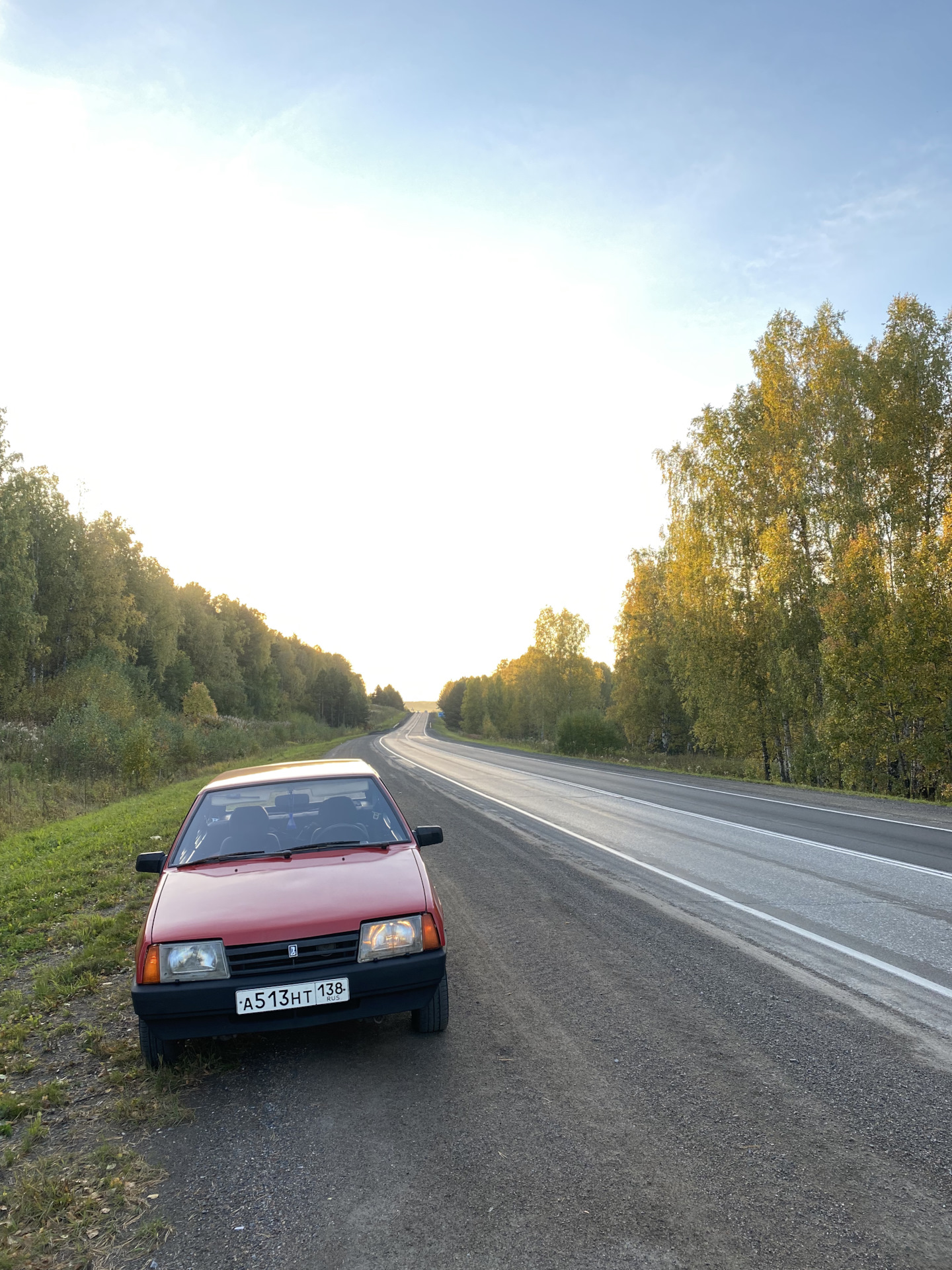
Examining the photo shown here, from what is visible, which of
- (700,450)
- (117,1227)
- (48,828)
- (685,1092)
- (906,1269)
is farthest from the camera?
(700,450)

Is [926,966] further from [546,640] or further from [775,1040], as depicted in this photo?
[546,640]

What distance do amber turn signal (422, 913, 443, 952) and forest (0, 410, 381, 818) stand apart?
17.3m

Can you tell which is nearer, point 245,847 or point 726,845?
point 245,847

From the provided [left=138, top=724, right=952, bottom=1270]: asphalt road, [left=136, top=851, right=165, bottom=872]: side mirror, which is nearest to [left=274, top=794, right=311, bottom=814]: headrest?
[left=136, top=851, right=165, bottom=872]: side mirror

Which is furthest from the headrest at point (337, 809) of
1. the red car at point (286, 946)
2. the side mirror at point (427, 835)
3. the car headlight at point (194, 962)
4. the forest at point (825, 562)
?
the forest at point (825, 562)

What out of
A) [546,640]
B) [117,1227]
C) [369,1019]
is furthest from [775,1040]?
[546,640]

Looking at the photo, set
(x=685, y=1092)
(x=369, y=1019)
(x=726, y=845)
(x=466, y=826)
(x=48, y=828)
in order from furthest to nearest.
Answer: (x=48, y=828), (x=466, y=826), (x=726, y=845), (x=369, y=1019), (x=685, y=1092)

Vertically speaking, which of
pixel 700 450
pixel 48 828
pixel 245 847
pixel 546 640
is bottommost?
pixel 48 828

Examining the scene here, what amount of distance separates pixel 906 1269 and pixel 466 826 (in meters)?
11.1

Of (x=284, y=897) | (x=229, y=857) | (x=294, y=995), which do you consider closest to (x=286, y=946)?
(x=294, y=995)

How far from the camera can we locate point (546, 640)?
196 feet

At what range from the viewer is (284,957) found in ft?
12.6

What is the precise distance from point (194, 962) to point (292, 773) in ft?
7.65

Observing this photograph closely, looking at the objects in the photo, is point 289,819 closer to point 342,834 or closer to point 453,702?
point 342,834
